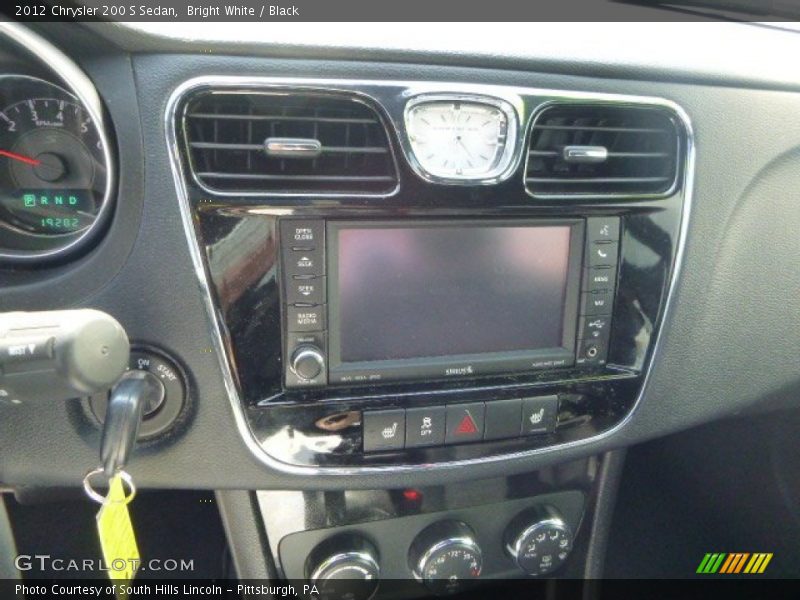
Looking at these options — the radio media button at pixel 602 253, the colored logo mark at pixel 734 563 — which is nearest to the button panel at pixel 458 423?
the radio media button at pixel 602 253

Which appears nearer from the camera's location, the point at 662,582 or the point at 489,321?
the point at 489,321

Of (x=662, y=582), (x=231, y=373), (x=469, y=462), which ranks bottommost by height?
(x=662, y=582)

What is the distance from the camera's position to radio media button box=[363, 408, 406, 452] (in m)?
1.08

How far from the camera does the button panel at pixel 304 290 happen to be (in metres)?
0.99

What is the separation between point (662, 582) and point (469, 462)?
0.84 m

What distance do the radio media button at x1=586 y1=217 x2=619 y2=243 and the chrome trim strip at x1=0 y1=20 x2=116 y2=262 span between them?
2.21 ft

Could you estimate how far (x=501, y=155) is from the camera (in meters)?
1.02

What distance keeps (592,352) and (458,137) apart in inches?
16.3

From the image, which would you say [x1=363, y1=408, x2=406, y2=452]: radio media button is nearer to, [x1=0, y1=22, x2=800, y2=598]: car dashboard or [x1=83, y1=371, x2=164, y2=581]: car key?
[x1=0, y1=22, x2=800, y2=598]: car dashboard

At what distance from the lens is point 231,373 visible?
1009 millimetres

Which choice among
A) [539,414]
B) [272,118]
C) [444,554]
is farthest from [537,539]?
[272,118]

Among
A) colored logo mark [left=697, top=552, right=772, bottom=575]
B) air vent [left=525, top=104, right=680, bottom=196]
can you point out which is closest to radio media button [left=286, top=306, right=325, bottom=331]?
air vent [left=525, top=104, right=680, bottom=196]

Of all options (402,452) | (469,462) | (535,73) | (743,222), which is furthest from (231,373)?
(743,222)

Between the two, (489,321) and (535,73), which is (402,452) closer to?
(489,321)
